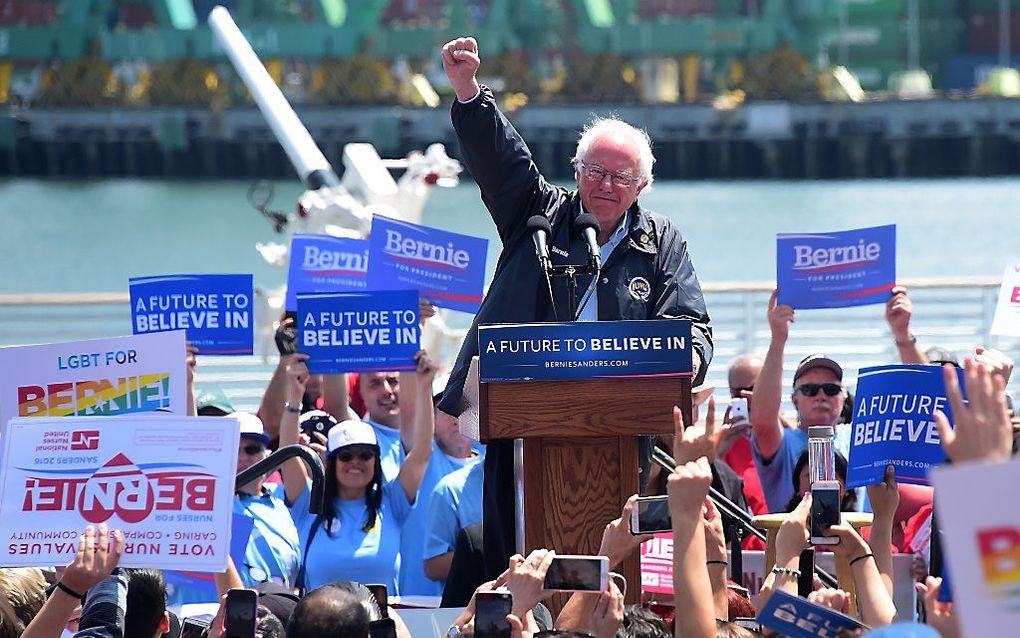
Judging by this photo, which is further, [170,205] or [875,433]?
[170,205]

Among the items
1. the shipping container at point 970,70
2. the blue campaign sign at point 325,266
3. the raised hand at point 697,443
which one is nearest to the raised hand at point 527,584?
the raised hand at point 697,443

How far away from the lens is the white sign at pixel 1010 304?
660cm

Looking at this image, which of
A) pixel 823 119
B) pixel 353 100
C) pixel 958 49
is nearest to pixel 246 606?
pixel 823 119

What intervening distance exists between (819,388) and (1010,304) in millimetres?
717

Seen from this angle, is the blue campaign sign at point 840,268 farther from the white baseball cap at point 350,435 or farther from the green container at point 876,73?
the green container at point 876,73

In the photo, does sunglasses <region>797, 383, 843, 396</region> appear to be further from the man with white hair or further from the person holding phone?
the person holding phone

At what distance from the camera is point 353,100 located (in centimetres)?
8406

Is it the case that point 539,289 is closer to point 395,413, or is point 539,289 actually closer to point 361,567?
point 361,567

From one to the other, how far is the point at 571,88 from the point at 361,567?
7972 cm

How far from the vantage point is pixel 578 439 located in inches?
175

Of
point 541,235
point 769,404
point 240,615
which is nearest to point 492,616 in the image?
point 240,615

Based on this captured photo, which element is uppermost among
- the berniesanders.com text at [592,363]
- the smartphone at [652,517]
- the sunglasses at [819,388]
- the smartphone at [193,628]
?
the sunglasses at [819,388]

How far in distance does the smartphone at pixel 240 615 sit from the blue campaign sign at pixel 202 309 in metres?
3.75

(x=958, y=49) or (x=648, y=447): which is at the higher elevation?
(x=958, y=49)
